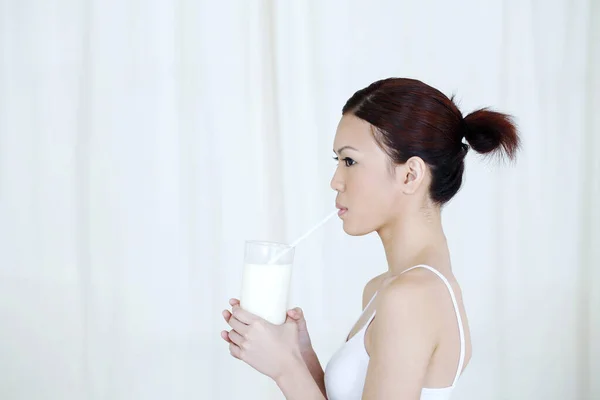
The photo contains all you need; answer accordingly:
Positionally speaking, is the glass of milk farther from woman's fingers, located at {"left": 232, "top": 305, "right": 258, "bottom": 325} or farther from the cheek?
the cheek

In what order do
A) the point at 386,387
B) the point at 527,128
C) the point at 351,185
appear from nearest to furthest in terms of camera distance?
the point at 386,387 < the point at 351,185 < the point at 527,128

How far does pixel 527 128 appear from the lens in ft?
8.95

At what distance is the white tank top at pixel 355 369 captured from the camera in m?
1.16

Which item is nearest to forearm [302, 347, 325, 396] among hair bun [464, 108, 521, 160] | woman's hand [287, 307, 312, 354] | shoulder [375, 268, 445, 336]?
woman's hand [287, 307, 312, 354]

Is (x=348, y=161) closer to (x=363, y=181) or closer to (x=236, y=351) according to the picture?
(x=363, y=181)

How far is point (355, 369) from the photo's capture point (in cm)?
118

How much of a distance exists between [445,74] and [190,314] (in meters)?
1.30

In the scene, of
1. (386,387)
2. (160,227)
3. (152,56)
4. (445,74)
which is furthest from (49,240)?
(386,387)

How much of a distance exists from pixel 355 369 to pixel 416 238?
251mm

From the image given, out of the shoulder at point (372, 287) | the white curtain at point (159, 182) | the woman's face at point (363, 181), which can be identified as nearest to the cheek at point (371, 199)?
the woman's face at point (363, 181)

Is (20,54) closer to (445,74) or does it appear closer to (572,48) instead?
(445,74)

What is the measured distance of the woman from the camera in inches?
42.1

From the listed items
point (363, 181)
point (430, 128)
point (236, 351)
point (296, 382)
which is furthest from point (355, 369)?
point (430, 128)

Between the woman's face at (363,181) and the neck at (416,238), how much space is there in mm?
27
